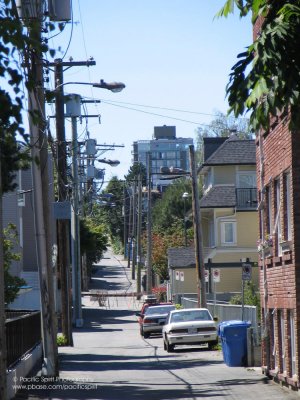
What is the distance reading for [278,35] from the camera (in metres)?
9.43

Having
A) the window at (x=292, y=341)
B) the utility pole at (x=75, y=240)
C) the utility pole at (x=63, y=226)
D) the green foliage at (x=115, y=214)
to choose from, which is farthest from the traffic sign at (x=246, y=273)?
the green foliage at (x=115, y=214)

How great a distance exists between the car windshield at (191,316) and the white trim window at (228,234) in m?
23.2

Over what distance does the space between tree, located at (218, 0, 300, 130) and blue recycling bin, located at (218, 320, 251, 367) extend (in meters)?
15.9

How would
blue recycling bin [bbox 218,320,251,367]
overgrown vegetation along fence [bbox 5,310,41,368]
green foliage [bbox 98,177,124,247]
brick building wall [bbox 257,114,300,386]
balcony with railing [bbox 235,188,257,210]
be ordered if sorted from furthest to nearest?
green foliage [bbox 98,177,124,247], balcony with railing [bbox 235,188,257,210], blue recycling bin [bbox 218,320,251,367], overgrown vegetation along fence [bbox 5,310,41,368], brick building wall [bbox 257,114,300,386]

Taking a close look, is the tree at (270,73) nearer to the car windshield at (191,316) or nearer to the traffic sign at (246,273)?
the traffic sign at (246,273)

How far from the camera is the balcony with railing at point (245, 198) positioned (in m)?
54.9

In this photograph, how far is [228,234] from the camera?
188 feet

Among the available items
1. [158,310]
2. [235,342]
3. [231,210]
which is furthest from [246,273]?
[231,210]

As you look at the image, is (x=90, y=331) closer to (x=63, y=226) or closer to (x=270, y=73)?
(x=63, y=226)

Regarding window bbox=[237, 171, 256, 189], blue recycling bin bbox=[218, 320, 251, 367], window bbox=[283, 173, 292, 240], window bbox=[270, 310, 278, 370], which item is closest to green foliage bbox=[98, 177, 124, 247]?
window bbox=[237, 171, 256, 189]

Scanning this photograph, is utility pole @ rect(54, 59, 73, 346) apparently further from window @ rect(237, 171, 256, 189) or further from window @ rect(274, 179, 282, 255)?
window @ rect(237, 171, 256, 189)

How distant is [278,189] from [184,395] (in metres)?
4.95

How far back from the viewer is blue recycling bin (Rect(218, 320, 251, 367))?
25.3m

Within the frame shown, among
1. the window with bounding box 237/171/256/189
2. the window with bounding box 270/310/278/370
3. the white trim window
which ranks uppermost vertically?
the window with bounding box 237/171/256/189
